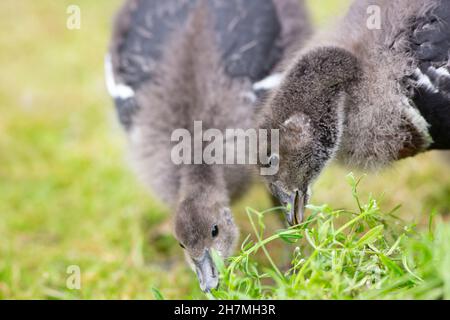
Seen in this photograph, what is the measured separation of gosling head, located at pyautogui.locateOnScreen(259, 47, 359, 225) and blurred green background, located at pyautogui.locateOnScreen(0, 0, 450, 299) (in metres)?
0.39

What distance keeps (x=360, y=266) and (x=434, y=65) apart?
46.9 inches

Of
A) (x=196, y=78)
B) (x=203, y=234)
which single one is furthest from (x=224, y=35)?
(x=203, y=234)

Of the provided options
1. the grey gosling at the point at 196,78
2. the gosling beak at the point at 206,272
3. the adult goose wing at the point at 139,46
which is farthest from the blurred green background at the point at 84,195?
the adult goose wing at the point at 139,46

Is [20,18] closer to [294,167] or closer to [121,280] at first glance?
[121,280]

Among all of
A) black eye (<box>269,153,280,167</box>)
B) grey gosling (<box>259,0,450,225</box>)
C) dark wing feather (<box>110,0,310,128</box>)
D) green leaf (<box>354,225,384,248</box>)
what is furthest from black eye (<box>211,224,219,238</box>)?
green leaf (<box>354,225,384,248</box>)

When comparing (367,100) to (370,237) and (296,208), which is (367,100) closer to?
(296,208)

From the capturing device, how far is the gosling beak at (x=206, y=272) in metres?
3.47

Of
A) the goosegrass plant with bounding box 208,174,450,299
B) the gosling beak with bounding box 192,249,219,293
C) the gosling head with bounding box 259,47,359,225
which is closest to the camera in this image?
the goosegrass plant with bounding box 208,174,450,299

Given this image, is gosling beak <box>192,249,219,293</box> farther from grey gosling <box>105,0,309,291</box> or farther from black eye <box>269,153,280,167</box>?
black eye <box>269,153,280,167</box>

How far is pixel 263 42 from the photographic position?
4434 mm

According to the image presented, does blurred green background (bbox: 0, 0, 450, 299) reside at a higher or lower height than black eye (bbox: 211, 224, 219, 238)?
higher

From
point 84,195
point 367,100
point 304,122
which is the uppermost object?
point 84,195

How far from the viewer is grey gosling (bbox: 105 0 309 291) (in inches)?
164

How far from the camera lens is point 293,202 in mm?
3354
